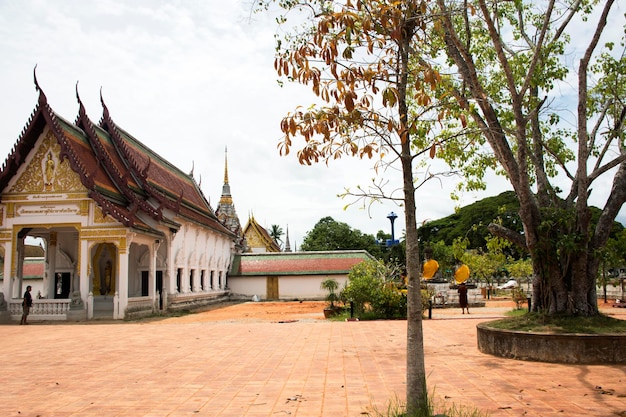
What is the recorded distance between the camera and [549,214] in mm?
9203

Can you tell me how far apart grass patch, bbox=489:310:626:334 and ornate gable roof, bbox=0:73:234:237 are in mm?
13579

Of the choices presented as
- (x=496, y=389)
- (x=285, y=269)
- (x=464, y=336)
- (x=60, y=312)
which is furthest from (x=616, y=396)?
(x=285, y=269)

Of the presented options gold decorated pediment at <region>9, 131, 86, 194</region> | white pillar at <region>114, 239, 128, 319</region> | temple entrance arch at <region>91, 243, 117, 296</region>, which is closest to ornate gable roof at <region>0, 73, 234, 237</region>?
gold decorated pediment at <region>9, 131, 86, 194</region>

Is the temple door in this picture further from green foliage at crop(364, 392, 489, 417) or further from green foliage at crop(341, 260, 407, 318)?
green foliage at crop(364, 392, 489, 417)

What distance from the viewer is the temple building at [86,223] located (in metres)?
18.9

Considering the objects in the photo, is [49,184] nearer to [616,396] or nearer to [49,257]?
[49,257]

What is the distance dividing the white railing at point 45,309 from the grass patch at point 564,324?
15642 mm

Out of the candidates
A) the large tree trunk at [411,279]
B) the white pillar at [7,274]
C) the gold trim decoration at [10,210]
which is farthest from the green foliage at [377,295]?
the gold trim decoration at [10,210]

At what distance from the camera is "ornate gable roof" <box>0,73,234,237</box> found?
18.9 m

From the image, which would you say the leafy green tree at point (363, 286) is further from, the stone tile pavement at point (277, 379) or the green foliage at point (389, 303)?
the stone tile pavement at point (277, 379)

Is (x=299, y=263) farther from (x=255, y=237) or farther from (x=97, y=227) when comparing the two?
(x=97, y=227)

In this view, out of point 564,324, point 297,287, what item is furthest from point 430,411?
point 297,287

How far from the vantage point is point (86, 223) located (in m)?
19.2

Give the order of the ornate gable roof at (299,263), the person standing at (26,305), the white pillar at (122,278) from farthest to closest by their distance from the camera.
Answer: the ornate gable roof at (299,263)
the white pillar at (122,278)
the person standing at (26,305)
